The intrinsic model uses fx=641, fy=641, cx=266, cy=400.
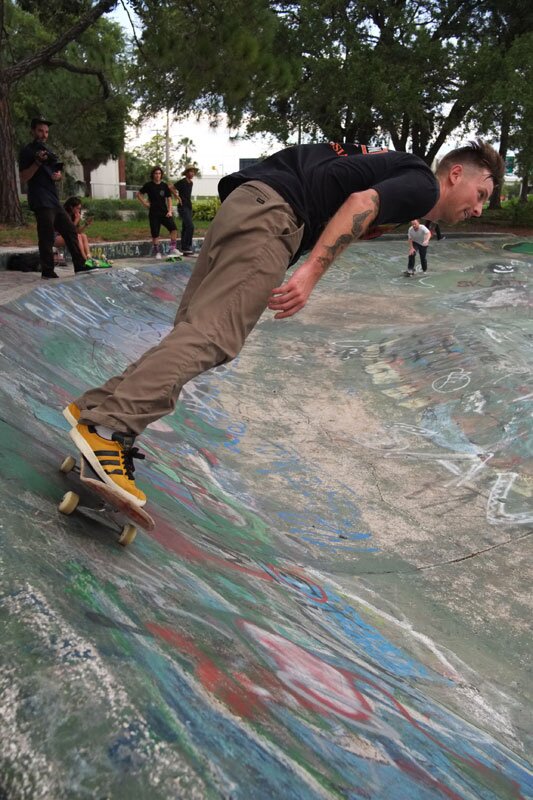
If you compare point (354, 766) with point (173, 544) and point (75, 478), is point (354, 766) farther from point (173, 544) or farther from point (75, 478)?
point (75, 478)

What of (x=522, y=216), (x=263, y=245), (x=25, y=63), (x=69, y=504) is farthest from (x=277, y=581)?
(x=522, y=216)

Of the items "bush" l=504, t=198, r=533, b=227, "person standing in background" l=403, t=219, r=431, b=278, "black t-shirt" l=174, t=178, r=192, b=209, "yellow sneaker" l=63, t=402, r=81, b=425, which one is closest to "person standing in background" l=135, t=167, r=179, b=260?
"black t-shirt" l=174, t=178, r=192, b=209

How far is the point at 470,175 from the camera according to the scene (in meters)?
2.62

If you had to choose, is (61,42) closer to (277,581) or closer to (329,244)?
(329,244)

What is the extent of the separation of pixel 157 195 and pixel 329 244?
10.3m

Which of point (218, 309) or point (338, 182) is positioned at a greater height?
point (338, 182)

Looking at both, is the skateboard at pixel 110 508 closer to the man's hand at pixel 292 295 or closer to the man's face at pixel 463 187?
the man's hand at pixel 292 295

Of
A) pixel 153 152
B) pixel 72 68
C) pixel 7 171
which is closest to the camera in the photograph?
pixel 7 171

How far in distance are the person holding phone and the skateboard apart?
6.26 m

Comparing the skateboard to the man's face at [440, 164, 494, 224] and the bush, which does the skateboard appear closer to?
the man's face at [440, 164, 494, 224]

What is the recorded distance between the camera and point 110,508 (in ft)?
7.59

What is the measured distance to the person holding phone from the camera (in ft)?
24.6

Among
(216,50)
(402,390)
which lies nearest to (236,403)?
(402,390)

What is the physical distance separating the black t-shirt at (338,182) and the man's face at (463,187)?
19cm
